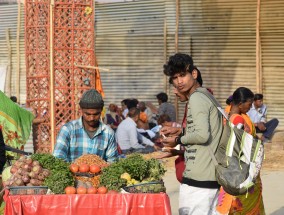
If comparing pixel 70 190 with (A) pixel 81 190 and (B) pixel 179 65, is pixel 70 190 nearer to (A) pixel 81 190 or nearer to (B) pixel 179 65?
(A) pixel 81 190

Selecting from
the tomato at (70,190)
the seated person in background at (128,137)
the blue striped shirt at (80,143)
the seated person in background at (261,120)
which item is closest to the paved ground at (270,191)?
the seated person in background at (128,137)

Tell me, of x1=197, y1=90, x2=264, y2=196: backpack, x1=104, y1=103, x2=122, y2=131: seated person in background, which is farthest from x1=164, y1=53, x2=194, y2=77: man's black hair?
x1=104, y1=103, x2=122, y2=131: seated person in background

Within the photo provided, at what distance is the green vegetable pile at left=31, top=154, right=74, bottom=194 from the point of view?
6.79m

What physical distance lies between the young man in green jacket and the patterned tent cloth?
3442mm

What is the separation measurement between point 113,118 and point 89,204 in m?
14.0

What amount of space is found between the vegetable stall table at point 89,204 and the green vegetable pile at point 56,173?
0.28 ft

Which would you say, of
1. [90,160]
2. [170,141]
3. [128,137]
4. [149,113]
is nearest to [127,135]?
[128,137]

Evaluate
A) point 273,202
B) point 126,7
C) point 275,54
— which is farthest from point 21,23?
point 273,202

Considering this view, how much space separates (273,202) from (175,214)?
1758 mm

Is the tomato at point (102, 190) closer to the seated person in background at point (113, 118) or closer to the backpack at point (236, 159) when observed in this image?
the backpack at point (236, 159)

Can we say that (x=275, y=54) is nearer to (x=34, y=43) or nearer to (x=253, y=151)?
(x=34, y=43)

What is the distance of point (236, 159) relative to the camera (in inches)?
260

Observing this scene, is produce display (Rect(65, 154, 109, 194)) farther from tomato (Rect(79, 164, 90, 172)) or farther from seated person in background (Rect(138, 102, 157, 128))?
seated person in background (Rect(138, 102, 157, 128))

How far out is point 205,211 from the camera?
6.80 m
